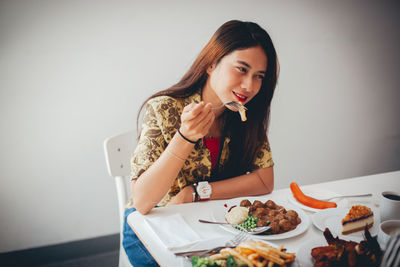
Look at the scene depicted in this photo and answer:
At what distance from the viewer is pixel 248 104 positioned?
1549 mm

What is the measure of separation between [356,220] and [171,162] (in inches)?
26.1

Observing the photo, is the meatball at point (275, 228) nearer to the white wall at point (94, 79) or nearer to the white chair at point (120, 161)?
the white chair at point (120, 161)

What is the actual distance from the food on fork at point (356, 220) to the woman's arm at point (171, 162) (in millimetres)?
567

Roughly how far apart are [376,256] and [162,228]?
601mm

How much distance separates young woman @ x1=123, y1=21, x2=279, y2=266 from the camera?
1045 millimetres

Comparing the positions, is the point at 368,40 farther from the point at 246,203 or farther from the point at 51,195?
the point at 51,195

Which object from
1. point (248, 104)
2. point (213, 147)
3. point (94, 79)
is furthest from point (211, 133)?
point (94, 79)

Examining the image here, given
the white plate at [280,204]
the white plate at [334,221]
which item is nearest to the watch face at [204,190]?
the white plate at [280,204]

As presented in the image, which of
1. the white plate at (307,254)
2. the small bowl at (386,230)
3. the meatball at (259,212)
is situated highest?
the small bowl at (386,230)

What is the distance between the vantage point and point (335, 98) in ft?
9.69

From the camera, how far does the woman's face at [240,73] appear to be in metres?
1.24

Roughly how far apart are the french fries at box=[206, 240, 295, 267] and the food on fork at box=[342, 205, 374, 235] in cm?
30

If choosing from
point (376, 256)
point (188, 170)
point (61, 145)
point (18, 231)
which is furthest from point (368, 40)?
point (18, 231)

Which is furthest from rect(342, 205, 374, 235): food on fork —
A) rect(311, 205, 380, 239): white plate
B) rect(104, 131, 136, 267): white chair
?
rect(104, 131, 136, 267): white chair
